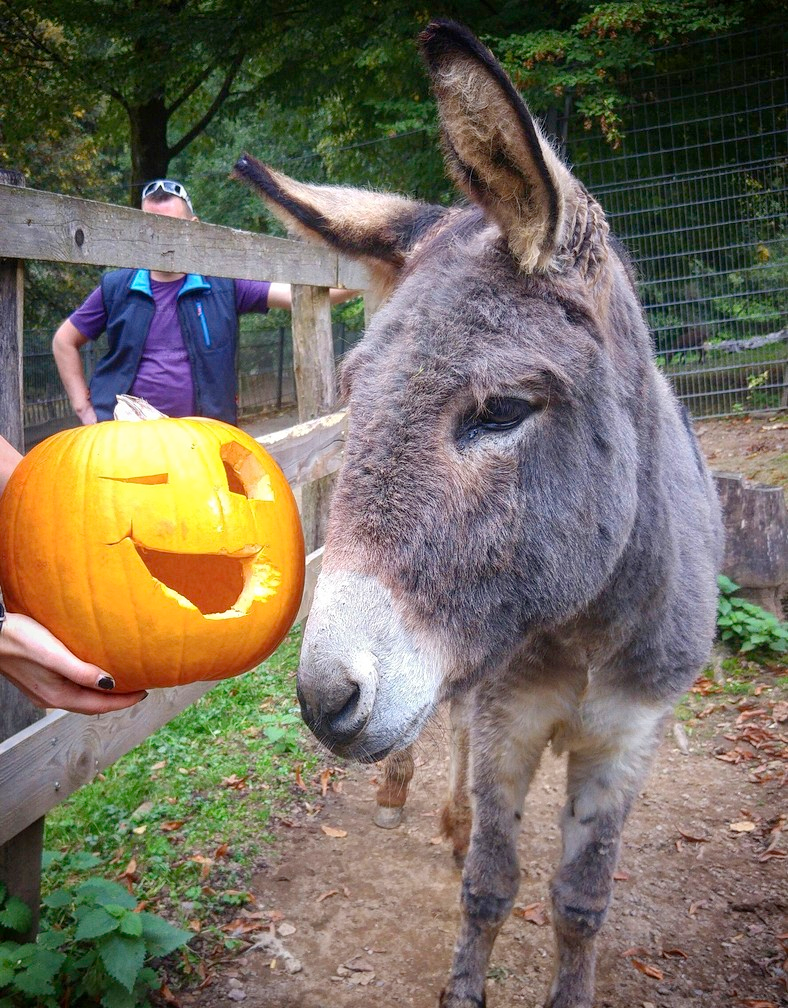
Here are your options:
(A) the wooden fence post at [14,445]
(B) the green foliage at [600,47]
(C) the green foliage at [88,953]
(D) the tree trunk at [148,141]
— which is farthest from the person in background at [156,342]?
(D) the tree trunk at [148,141]

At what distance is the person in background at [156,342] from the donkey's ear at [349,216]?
1907 millimetres

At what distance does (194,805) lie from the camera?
3.97 metres

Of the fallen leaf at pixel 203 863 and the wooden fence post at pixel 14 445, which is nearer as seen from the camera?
the wooden fence post at pixel 14 445

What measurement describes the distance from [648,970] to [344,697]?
2.45 metres

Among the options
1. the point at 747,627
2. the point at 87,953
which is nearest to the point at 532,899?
the point at 87,953

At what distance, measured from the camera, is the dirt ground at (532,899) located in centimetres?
304

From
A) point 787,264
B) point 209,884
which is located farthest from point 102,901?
point 787,264

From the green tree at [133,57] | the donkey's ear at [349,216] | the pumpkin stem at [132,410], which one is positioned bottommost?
the pumpkin stem at [132,410]

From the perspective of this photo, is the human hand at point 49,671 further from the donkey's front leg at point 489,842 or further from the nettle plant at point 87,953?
the donkey's front leg at point 489,842

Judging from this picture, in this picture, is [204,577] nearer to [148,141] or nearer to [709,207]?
[709,207]

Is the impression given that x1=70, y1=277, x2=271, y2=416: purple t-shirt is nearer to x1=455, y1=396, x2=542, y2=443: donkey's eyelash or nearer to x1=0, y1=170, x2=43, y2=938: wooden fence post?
x1=0, y1=170, x2=43, y2=938: wooden fence post

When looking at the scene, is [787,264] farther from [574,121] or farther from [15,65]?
[15,65]

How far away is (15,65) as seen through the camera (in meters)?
14.1

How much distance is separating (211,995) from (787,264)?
→ 11106mm
